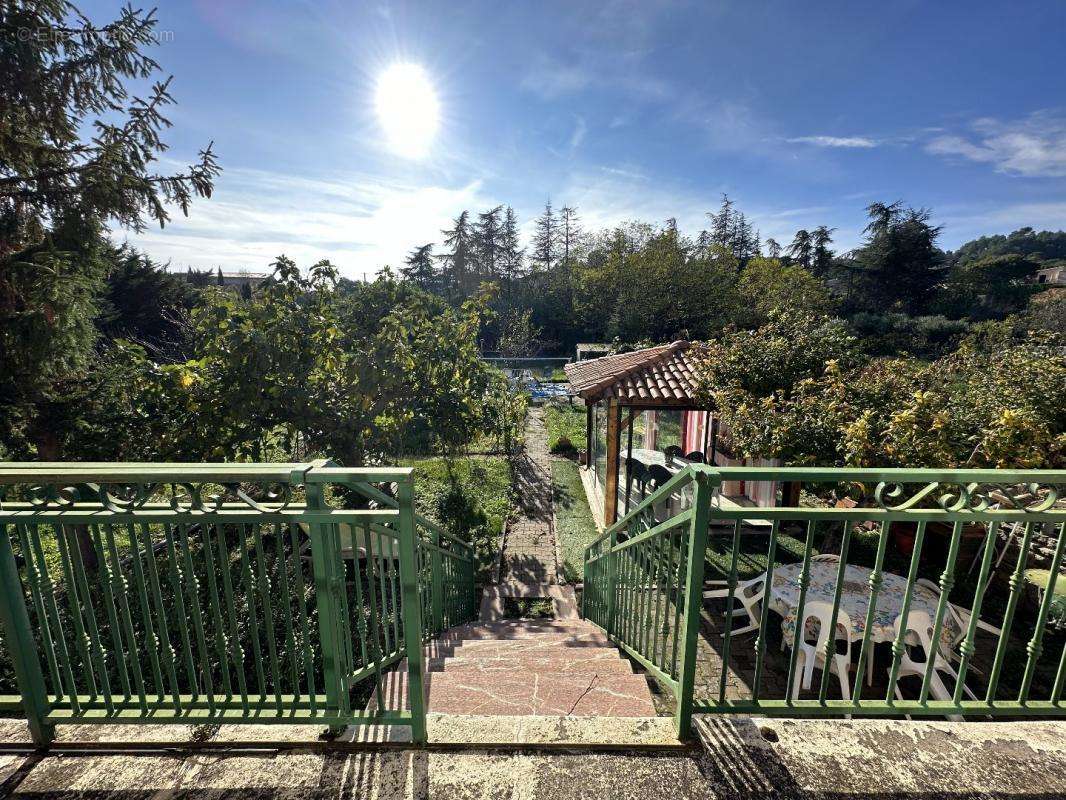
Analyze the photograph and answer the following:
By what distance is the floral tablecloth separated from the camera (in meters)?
4.31

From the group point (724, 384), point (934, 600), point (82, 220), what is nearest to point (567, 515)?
point (724, 384)

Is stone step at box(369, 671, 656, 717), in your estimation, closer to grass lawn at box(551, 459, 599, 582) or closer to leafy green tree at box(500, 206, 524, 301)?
grass lawn at box(551, 459, 599, 582)

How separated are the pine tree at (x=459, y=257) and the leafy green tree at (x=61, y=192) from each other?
131 feet

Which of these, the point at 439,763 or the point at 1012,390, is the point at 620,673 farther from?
the point at 1012,390

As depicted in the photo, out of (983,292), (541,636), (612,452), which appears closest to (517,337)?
(612,452)

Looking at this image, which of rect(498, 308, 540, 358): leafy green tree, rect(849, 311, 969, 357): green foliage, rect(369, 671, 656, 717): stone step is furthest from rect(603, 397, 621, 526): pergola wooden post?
rect(849, 311, 969, 357): green foliage

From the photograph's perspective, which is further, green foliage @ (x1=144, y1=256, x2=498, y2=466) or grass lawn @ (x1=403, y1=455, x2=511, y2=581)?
grass lawn @ (x1=403, y1=455, x2=511, y2=581)

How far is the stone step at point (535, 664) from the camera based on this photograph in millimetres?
3549

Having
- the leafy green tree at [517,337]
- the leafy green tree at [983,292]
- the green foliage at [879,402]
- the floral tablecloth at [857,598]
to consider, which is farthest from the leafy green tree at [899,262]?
the floral tablecloth at [857,598]

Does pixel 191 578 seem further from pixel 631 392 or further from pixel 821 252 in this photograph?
pixel 821 252

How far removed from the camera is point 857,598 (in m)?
4.68

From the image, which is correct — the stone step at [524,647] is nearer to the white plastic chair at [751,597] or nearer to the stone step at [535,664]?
the stone step at [535,664]

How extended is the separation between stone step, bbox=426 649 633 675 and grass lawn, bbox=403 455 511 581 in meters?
3.60

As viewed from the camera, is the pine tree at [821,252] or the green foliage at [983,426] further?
the pine tree at [821,252]
